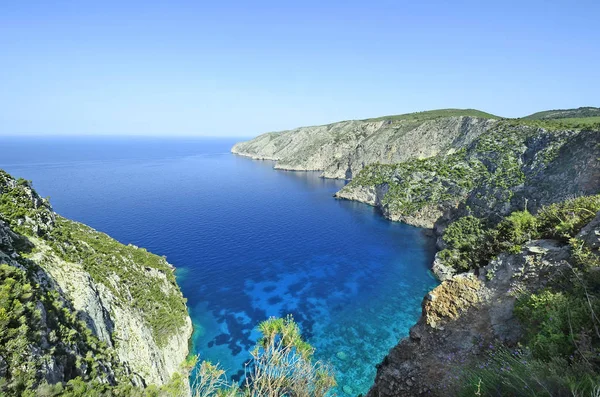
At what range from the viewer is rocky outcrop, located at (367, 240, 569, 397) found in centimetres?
1230

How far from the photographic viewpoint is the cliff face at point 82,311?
12227mm

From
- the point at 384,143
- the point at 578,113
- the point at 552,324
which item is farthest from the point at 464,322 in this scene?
the point at 578,113

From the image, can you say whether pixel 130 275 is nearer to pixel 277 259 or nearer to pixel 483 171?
pixel 277 259

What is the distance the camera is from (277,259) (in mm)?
58062

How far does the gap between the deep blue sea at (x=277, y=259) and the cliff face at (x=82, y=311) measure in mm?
6938

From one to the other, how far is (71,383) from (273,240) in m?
56.6

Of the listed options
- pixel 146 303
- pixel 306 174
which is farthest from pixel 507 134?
pixel 306 174

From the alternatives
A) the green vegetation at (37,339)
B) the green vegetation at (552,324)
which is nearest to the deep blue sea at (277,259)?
the green vegetation at (37,339)

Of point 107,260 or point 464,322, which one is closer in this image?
point 464,322

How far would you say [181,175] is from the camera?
15475 centimetres

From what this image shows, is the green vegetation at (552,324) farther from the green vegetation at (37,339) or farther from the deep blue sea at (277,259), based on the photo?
the deep blue sea at (277,259)

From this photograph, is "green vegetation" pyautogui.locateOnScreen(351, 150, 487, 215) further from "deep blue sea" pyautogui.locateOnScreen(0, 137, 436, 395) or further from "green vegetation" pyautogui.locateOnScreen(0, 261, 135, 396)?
"green vegetation" pyautogui.locateOnScreen(0, 261, 135, 396)

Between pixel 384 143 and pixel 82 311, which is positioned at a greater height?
pixel 384 143

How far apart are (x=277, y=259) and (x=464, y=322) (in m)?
46.4
